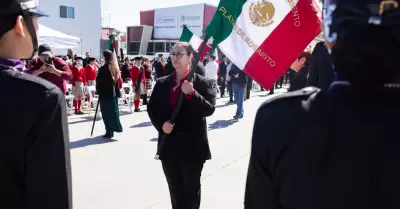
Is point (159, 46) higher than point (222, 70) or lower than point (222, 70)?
higher

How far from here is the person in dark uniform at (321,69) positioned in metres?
4.23

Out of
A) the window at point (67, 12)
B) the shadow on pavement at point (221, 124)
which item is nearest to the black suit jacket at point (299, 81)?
the shadow on pavement at point (221, 124)

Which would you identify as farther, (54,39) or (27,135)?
(54,39)

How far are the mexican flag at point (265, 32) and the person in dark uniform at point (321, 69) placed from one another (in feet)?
Answer: 1.38

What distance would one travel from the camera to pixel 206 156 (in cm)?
383

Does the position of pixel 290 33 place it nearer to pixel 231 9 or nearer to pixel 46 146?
pixel 231 9

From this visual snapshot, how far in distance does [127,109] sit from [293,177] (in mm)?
12397

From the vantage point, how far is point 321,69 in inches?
169

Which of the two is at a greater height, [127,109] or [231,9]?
[231,9]

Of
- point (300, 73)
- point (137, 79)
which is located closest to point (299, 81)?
point (300, 73)

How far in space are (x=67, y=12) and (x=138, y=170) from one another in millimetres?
36279

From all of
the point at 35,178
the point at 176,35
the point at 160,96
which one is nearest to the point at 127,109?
the point at 160,96

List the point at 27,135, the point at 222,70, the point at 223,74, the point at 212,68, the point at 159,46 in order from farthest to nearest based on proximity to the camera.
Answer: the point at 159,46, the point at 222,70, the point at 223,74, the point at 212,68, the point at 27,135

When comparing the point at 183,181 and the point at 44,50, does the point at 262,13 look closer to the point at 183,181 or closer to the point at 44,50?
the point at 183,181
